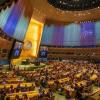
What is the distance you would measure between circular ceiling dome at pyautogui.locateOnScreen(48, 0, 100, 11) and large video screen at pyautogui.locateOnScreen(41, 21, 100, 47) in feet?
14.3

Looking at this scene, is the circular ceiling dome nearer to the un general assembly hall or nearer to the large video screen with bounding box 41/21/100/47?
the un general assembly hall

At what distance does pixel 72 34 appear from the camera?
3744 centimetres

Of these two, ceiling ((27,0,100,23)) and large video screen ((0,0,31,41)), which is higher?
ceiling ((27,0,100,23))

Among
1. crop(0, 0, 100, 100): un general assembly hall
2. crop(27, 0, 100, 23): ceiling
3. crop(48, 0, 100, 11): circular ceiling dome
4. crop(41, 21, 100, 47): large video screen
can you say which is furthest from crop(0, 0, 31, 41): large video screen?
crop(41, 21, 100, 47): large video screen

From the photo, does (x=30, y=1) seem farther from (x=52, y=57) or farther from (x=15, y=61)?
(x=52, y=57)

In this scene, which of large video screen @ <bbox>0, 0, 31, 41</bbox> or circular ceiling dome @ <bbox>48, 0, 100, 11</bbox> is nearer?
large video screen @ <bbox>0, 0, 31, 41</bbox>

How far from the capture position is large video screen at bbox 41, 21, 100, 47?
115ft

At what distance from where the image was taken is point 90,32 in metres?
35.3

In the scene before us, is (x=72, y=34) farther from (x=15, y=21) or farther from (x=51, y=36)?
(x=15, y=21)

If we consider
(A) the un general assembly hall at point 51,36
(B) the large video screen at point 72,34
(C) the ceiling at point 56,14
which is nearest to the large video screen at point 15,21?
(A) the un general assembly hall at point 51,36

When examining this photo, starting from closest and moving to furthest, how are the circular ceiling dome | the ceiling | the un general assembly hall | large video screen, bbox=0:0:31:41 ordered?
large video screen, bbox=0:0:31:41
the un general assembly hall
the ceiling
the circular ceiling dome

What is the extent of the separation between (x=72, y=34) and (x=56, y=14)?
19.9 ft

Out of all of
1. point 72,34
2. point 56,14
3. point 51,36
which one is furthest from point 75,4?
point 51,36

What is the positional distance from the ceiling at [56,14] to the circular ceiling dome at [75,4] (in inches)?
23.9
